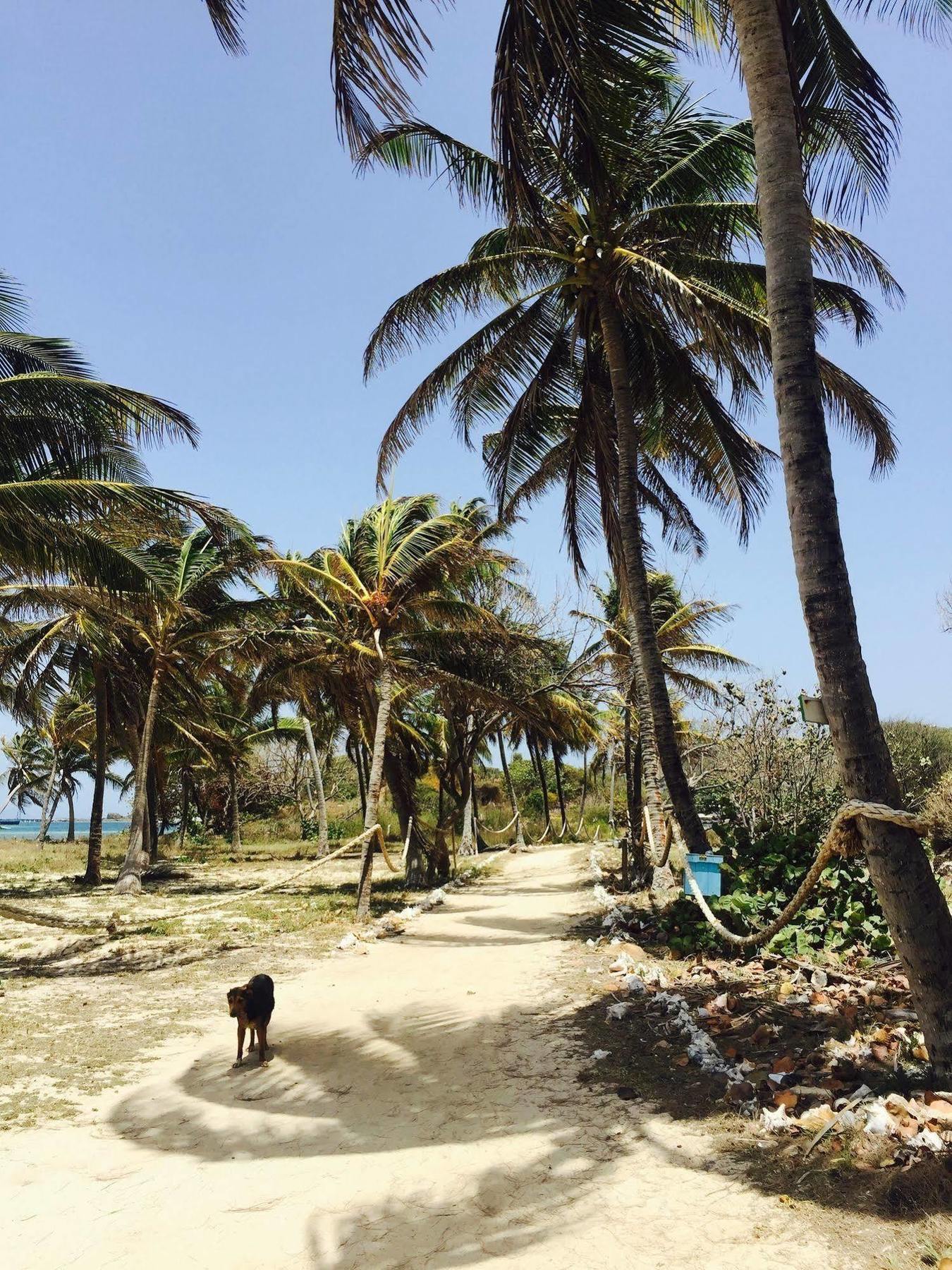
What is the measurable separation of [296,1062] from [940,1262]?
4603mm

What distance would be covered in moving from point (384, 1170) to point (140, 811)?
15.3 metres

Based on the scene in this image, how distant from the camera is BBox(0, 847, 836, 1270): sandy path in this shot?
11.5 ft

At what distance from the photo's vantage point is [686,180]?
10.5 metres

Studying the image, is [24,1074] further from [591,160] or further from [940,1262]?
[591,160]

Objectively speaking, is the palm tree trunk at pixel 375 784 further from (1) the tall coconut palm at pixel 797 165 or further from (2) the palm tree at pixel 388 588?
(1) the tall coconut palm at pixel 797 165

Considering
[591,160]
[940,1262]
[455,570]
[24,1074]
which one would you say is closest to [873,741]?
[940,1262]

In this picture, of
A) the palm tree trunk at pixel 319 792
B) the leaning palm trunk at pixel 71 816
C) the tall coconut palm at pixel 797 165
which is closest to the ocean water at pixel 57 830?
the leaning palm trunk at pixel 71 816

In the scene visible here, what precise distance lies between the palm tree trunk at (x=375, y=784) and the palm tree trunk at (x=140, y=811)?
235 inches

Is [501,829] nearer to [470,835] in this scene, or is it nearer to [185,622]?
[470,835]

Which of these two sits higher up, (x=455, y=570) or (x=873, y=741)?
(x=455, y=570)

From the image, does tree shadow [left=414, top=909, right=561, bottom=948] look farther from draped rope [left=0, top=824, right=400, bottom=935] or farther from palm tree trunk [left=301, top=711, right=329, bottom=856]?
palm tree trunk [left=301, top=711, right=329, bottom=856]

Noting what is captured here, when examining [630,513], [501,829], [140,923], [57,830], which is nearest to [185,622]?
[140,923]

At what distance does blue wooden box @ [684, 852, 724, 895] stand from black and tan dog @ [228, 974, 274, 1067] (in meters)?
3.89

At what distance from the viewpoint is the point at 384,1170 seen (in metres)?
4.32
